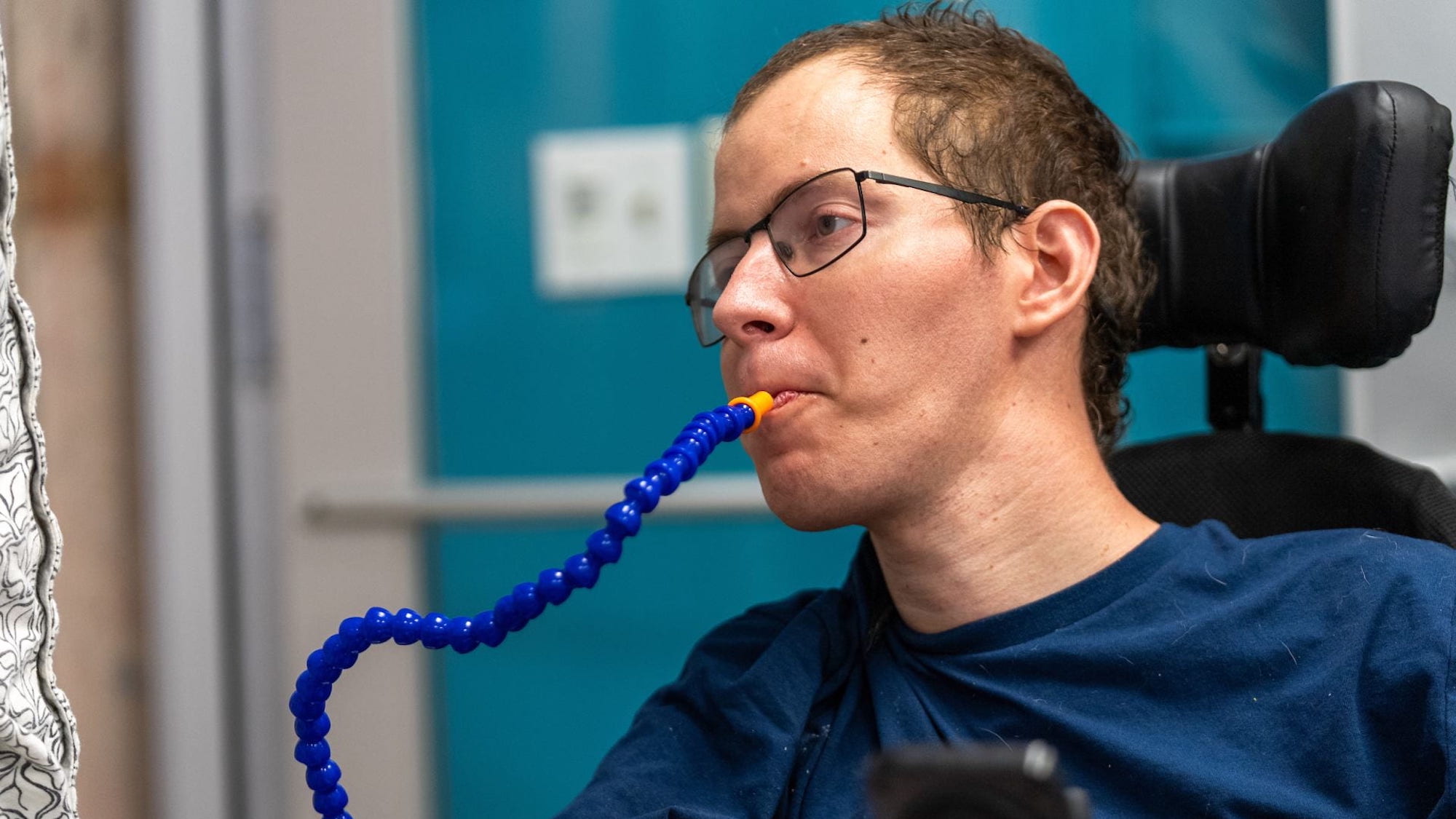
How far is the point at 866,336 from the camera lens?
3.21 feet

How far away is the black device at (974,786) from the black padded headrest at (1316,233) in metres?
0.74

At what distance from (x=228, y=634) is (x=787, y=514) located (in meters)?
1.52

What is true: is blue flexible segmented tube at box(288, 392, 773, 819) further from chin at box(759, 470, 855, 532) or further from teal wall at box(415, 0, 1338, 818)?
teal wall at box(415, 0, 1338, 818)

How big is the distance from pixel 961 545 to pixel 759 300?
261mm

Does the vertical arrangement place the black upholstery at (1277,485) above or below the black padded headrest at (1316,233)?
below

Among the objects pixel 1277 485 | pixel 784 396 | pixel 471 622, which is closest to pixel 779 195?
pixel 784 396

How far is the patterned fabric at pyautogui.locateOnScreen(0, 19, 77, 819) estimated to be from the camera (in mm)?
663

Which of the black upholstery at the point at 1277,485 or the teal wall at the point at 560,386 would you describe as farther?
the teal wall at the point at 560,386

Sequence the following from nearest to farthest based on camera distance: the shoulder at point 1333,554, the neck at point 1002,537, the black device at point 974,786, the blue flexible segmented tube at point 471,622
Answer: the black device at point 974,786 → the blue flexible segmented tube at point 471,622 → the shoulder at point 1333,554 → the neck at point 1002,537

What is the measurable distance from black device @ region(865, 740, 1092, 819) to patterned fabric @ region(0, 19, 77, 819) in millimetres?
476

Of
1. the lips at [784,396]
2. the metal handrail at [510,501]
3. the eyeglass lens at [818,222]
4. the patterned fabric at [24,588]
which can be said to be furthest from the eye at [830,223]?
the metal handrail at [510,501]

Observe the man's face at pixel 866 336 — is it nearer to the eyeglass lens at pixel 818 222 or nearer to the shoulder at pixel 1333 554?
the eyeglass lens at pixel 818 222

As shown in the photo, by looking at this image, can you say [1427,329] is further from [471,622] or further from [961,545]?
[471,622]

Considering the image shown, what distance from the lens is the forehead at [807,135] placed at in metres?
1.01
